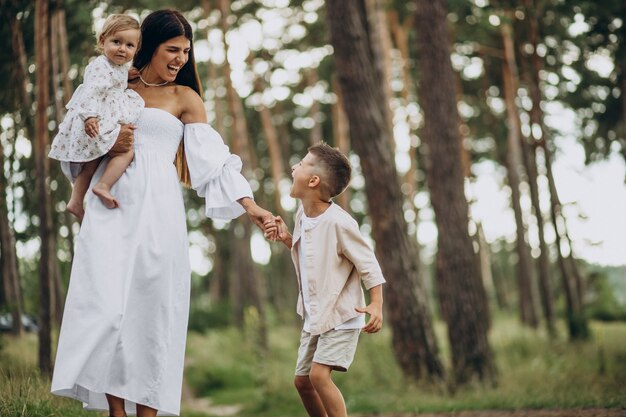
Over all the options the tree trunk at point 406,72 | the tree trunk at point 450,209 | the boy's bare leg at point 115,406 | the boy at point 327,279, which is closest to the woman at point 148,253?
the boy's bare leg at point 115,406

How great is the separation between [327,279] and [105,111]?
1594 millimetres

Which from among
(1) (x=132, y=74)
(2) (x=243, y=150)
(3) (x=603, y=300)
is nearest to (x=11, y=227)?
(1) (x=132, y=74)

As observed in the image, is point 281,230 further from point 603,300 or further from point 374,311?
point 603,300

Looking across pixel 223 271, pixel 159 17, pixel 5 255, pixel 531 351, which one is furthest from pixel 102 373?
pixel 223 271

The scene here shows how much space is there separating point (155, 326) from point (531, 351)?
12.5 meters

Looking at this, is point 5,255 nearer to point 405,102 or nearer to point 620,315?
point 405,102

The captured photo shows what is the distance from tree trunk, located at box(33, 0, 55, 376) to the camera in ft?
27.9

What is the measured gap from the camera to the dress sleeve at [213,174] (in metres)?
4.63

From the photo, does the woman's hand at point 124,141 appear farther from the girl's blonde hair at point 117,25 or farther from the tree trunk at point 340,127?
the tree trunk at point 340,127

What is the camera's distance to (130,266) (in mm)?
4168

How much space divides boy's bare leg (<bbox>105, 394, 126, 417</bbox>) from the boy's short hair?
5.59 feet

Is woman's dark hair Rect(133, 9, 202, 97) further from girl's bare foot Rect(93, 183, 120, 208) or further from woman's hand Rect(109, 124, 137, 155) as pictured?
girl's bare foot Rect(93, 183, 120, 208)

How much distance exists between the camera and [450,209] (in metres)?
11.2

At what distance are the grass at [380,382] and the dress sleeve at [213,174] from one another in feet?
5.73
